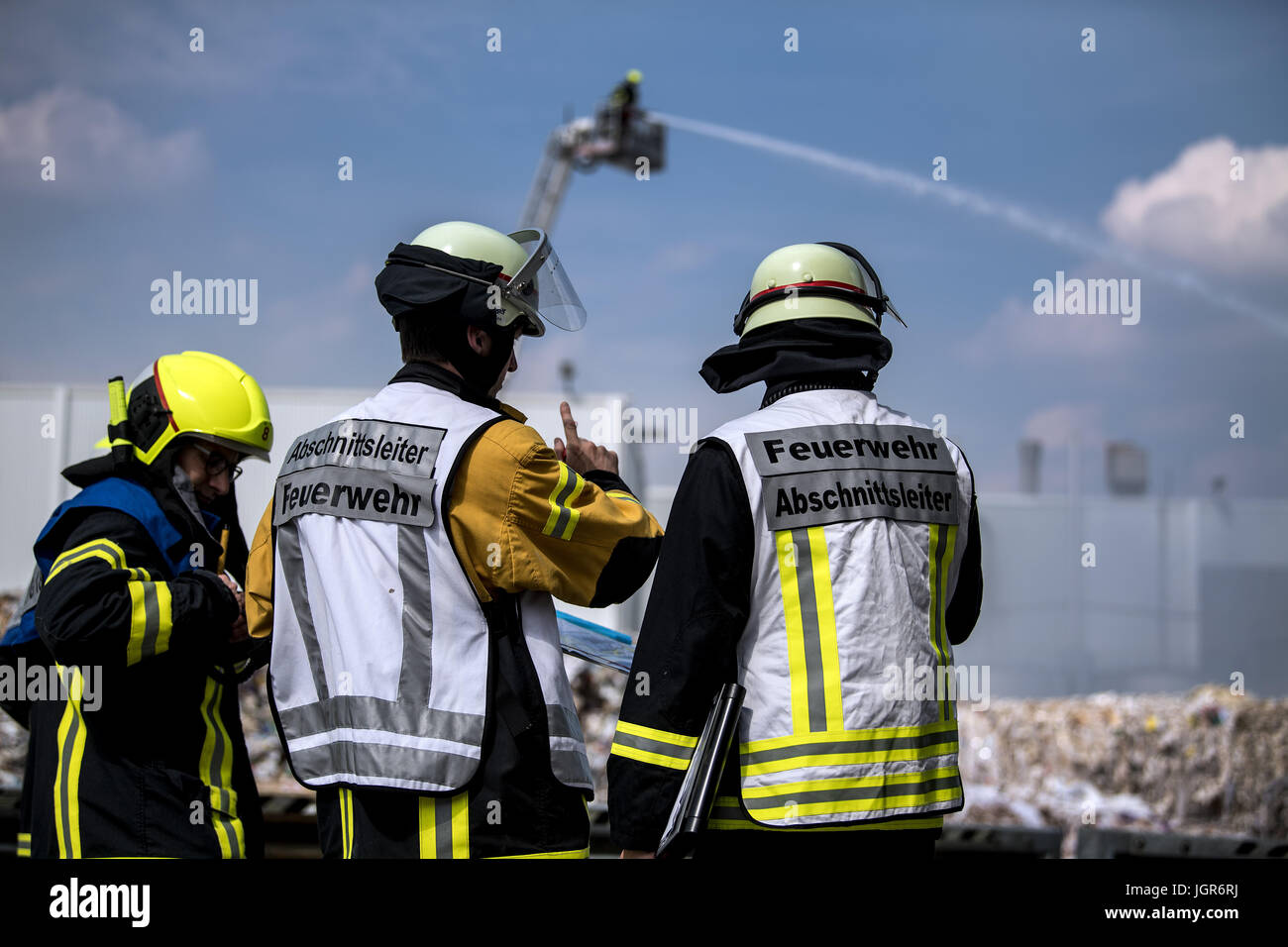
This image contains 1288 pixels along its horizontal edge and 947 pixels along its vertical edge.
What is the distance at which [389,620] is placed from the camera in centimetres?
248

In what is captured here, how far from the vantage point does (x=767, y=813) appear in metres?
2.42

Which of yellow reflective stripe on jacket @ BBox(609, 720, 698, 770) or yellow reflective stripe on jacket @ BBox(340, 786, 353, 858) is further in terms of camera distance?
yellow reflective stripe on jacket @ BBox(340, 786, 353, 858)

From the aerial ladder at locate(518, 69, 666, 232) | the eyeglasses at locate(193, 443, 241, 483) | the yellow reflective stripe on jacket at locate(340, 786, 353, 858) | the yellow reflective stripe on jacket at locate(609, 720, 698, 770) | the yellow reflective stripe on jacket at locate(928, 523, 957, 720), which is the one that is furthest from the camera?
the aerial ladder at locate(518, 69, 666, 232)

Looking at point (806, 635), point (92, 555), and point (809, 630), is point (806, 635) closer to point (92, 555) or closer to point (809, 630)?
point (809, 630)

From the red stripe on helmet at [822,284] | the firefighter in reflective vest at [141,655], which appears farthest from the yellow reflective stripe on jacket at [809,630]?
the firefighter in reflective vest at [141,655]

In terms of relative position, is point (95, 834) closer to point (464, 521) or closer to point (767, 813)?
point (464, 521)

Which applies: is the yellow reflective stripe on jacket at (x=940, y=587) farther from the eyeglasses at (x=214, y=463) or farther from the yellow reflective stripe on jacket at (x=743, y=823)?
the eyeglasses at (x=214, y=463)

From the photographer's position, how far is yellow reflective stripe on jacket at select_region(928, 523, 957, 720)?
2629 mm

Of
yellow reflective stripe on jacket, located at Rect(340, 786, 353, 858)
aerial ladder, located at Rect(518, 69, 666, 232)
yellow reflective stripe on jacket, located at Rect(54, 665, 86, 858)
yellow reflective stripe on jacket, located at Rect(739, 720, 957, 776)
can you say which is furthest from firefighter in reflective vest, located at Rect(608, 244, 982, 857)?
aerial ladder, located at Rect(518, 69, 666, 232)

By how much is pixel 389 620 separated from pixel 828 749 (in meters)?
0.98

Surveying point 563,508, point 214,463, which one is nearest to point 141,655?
point 214,463

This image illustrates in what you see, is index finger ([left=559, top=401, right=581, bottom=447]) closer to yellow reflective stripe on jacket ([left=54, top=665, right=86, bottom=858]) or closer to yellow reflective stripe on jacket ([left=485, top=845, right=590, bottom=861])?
yellow reflective stripe on jacket ([left=485, top=845, right=590, bottom=861])

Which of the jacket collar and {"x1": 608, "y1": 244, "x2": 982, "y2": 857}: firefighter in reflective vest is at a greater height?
the jacket collar
